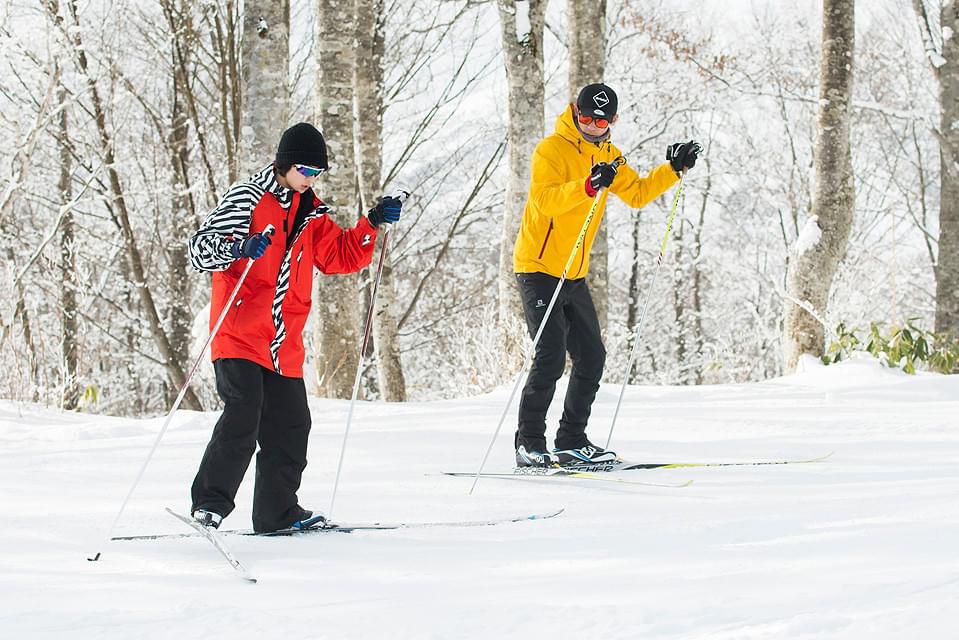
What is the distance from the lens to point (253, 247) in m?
2.97

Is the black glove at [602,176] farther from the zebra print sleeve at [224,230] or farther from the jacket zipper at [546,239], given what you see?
the zebra print sleeve at [224,230]

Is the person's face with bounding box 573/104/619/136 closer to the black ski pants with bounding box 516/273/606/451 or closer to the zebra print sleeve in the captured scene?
the black ski pants with bounding box 516/273/606/451

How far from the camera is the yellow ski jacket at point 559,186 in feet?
14.2

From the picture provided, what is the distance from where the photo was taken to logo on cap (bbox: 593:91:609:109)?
430cm

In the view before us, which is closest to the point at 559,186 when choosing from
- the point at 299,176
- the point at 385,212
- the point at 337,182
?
the point at 385,212

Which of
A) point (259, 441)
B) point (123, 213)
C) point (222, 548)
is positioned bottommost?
point (222, 548)

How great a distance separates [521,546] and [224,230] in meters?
1.39

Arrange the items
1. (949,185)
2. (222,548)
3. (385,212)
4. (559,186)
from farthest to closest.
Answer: (949,185), (559,186), (385,212), (222,548)

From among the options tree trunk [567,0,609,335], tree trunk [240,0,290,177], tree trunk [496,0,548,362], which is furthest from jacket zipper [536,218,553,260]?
tree trunk [567,0,609,335]

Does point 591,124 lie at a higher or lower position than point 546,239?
higher

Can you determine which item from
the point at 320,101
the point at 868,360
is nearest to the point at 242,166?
the point at 320,101

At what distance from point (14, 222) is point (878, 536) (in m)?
16.7

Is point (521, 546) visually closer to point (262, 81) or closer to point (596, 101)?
point (596, 101)

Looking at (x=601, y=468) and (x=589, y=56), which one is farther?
(x=589, y=56)
